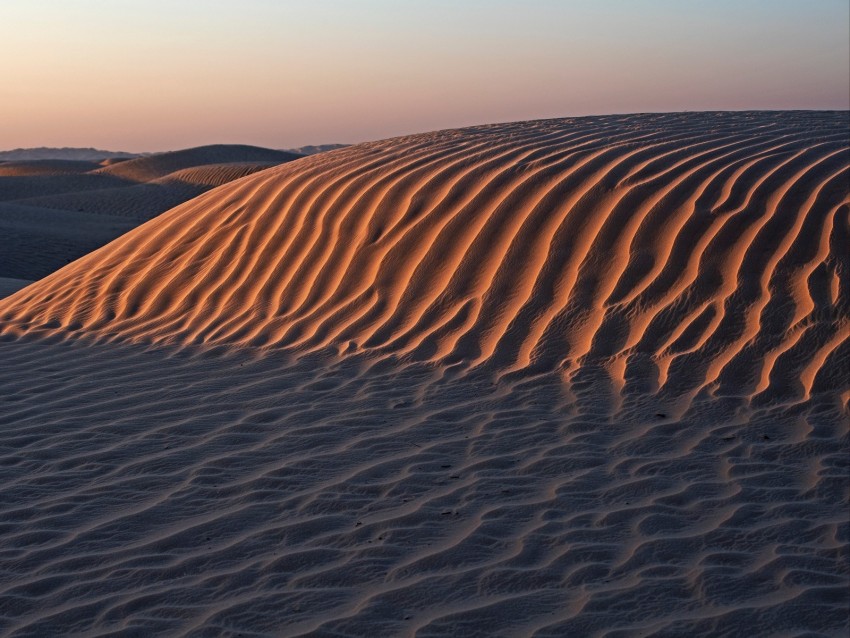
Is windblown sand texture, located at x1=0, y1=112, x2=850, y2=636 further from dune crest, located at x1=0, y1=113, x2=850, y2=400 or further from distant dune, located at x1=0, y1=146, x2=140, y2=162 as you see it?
distant dune, located at x1=0, y1=146, x2=140, y2=162

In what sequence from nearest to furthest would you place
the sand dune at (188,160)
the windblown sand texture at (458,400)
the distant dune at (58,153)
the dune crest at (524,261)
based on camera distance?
the windblown sand texture at (458,400) → the dune crest at (524,261) → the sand dune at (188,160) → the distant dune at (58,153)

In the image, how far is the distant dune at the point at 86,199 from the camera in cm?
1505

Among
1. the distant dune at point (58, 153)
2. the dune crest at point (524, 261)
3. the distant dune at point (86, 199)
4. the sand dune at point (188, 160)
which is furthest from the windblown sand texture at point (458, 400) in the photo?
the distant dune at point (58, 153)

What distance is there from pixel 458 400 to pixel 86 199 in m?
21.9

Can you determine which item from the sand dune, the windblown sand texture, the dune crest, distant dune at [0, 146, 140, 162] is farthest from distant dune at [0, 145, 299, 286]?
distant dune at [0, 146, 140, 162]

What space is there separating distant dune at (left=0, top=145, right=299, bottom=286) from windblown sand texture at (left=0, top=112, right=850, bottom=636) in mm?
7455

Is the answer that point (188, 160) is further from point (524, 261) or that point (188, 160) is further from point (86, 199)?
point (524, 261)

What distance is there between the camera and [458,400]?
493cm

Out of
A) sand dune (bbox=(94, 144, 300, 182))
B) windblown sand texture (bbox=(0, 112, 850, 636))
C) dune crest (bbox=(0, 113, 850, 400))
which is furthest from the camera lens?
sand dune (bbox=(94, 144, 300, 182))

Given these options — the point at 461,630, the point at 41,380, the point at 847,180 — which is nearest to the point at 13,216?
the point at 41,380

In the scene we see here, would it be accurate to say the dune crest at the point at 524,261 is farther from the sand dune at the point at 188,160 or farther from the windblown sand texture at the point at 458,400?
the sand dune at the point at 188,160

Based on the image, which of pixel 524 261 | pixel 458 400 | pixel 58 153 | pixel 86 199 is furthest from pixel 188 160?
pixel 58 153

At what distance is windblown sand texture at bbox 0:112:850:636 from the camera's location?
3.14 m

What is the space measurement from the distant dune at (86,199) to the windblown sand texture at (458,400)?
293 inches
